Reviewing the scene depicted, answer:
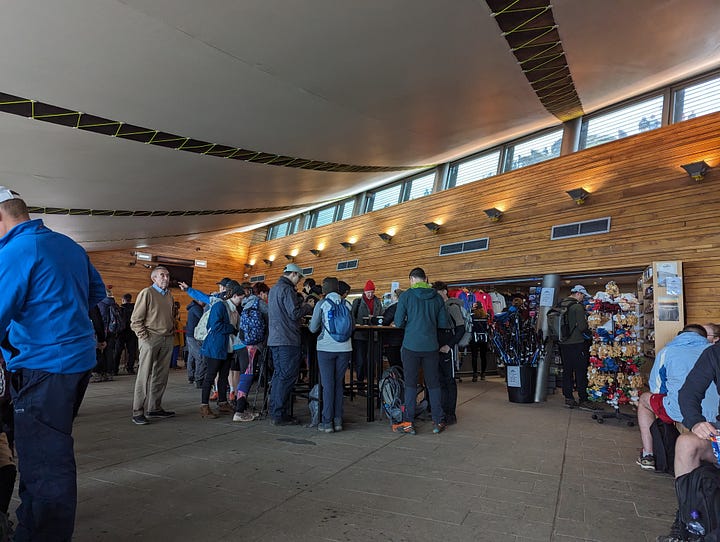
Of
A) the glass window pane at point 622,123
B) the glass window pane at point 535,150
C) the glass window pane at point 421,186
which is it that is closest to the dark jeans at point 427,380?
the glass window pane at point 622,123

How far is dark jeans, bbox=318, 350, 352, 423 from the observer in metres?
4.41

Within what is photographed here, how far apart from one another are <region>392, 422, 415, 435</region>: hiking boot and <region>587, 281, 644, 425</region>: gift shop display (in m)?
2.52

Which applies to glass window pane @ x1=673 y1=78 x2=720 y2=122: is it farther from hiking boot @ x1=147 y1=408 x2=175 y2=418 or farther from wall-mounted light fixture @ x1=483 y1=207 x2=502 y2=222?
hiking boot @ x1=147 y1=408 x2=175 y2=418

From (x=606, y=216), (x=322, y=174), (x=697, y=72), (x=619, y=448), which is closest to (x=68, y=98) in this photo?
(x=322, y=174)

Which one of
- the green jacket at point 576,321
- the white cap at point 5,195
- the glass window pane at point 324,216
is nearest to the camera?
the white cap at point 5,195

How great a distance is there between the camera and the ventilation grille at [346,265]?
1382 cm

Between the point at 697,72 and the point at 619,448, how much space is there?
22.9ft

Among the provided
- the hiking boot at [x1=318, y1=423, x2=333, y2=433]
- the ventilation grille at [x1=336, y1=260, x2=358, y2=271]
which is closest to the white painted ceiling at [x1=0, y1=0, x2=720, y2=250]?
the hiking boot at [x1=318, y1=423, x2=333, y2=433]

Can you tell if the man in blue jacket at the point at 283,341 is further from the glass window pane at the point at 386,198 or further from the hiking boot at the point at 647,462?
the glass window pane at the point at 386,198

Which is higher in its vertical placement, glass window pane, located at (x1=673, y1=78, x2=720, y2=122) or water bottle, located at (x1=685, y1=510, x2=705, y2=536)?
glass window pane, located at (x1=673, y1=78, x2=720, y2=122)

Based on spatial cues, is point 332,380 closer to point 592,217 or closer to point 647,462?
point 647,462

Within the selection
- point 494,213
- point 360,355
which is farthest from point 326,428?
point 494,213

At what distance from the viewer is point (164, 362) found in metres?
4.75

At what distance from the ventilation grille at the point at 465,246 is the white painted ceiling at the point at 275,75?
2.96 metres
